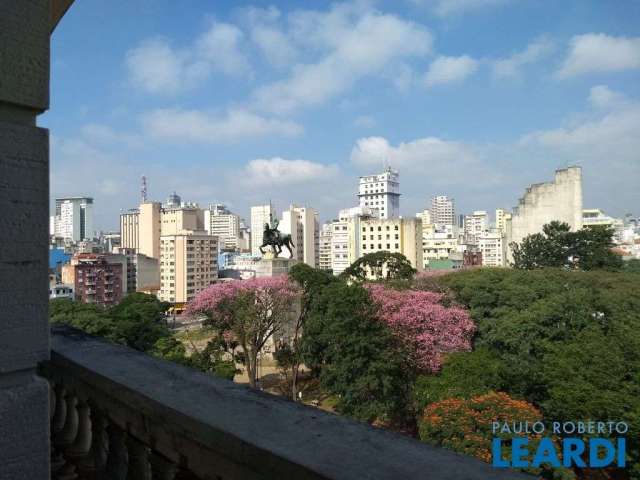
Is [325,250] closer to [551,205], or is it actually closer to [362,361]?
A: [551,205]

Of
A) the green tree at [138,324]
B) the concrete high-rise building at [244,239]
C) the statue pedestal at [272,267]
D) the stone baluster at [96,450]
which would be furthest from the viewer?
the concrete high-rise building at [244,239]

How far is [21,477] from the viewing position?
1.07 metres

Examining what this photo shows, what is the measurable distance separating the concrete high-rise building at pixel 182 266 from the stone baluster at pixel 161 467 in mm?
47091

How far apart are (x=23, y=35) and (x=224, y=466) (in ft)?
3.52

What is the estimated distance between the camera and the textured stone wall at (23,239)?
104 cm

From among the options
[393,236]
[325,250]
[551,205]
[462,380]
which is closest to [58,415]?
[462,380]

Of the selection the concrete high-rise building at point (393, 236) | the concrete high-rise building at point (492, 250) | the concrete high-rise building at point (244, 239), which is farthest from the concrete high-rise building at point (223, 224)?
the concrete high-rise building at point (393, 236)

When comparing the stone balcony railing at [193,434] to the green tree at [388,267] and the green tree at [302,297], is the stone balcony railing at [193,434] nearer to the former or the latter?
the green tree at [302,297]

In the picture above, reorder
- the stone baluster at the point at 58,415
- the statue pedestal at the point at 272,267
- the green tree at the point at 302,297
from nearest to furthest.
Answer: the stone baluster at the point at 58,415 < the green tree at the point at 302,297 < the statue pedestal at the point at 272,267

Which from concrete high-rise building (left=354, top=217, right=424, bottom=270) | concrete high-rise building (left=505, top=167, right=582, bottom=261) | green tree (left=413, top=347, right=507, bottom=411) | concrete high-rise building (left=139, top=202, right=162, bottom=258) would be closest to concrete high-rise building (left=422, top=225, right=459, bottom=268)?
concrete high-rise building (left=354, top=217, right=424, bottom=270)

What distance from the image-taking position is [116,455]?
4.75 feet

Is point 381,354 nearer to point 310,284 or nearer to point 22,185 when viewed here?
point 310,284

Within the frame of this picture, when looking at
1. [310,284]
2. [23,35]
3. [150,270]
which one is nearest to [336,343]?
[310,284]

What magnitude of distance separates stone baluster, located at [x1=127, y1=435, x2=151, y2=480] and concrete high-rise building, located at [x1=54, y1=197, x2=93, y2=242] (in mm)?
119606
